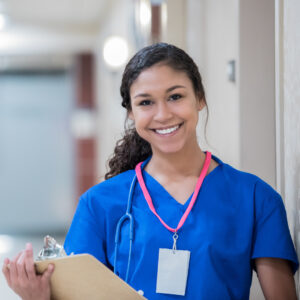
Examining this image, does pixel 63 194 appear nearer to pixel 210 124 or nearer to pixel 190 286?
pixel 210 124

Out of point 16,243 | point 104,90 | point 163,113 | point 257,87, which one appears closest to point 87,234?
point 163,113

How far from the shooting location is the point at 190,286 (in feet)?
3.95

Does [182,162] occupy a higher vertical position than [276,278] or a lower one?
higher

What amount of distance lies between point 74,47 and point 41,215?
2467 millimetres

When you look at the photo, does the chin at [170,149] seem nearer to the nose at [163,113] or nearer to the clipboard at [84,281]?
the nose at [163,113]

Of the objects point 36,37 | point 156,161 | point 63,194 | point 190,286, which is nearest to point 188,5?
point 156,161

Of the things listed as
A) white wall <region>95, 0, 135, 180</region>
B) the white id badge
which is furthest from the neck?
white wall <region>95, 0, 135, 180</region>

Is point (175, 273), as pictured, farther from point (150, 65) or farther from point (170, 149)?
point (150, 65)

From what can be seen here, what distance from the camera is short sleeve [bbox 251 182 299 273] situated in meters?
1.23

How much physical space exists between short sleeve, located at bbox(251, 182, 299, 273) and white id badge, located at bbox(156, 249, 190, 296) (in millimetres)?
164

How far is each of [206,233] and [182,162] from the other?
0.64ft

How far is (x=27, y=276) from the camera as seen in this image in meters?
1.12

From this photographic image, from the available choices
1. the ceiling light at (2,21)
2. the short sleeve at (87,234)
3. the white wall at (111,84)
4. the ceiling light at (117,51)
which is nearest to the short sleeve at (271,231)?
the short sleeve at (87,234)

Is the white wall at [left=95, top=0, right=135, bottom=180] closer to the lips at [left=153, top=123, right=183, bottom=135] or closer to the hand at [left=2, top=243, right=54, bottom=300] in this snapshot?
the lips at [left=153, top=123, right=183, bottom=135]
